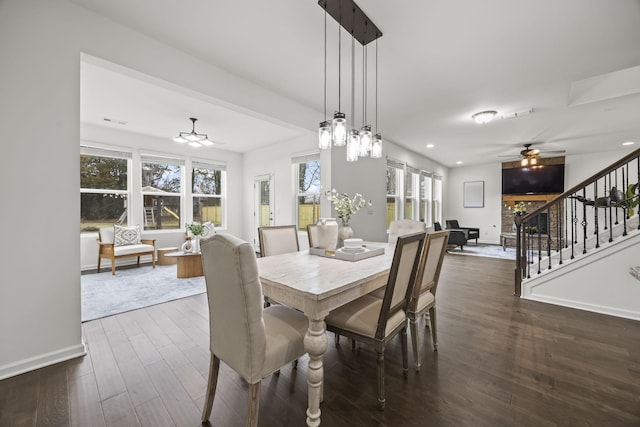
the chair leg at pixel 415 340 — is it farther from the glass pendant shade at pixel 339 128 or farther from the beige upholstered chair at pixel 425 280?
the glass pendant shade at pixel 339 128

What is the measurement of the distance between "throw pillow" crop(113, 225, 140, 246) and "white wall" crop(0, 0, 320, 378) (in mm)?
3211

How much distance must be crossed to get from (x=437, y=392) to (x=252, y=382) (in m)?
1.16

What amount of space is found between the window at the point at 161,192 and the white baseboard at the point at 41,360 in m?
3.98

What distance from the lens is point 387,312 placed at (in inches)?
57.4

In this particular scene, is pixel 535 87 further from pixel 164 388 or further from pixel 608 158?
pixel 608 158

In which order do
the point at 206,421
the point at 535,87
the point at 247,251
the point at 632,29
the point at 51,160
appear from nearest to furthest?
the point at 247,251 < the point at 206,421 < the point at 51,160 < the point at 632,29 < the point at 535,87

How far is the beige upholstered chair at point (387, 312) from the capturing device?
143cm

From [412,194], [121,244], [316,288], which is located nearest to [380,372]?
[316,288]

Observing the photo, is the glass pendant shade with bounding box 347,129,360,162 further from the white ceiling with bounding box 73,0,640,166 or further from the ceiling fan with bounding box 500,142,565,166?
the ceiling fan with bounding box 500,142,565,166

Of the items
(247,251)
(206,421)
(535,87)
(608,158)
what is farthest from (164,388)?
(608,158)

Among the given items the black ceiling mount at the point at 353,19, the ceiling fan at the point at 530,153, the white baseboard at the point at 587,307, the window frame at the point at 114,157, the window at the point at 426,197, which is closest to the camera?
the black ceiling mount at the point at 353,19

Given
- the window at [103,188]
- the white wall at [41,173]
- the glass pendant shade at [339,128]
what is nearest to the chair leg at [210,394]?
the white wall at [41,173]

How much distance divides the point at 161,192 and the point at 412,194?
611 centimetres

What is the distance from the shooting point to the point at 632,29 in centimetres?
214
